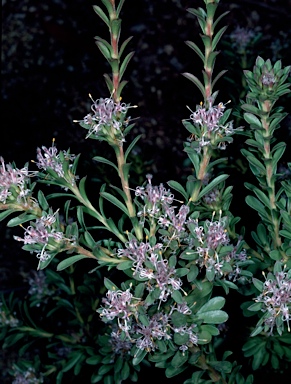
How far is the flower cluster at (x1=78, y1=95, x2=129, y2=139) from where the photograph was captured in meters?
1.01

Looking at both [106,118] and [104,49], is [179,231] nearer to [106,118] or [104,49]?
[106,118]

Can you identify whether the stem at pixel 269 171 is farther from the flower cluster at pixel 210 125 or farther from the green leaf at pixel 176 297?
the green leaf at pixel 176 297

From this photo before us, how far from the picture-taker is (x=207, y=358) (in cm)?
120

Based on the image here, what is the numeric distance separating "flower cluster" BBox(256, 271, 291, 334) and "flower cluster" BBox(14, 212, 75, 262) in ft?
1.11

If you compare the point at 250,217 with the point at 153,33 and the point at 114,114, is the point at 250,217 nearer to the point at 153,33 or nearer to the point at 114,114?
the point at 114,114

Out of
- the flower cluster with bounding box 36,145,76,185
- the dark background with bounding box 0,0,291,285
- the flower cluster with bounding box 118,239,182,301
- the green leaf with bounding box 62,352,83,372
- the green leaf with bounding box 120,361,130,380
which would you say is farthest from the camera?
the dark background with bounding box 0,0,291,285

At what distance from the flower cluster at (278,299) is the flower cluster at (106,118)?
355 mm

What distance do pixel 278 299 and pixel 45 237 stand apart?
386mm

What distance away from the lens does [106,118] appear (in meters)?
1.01

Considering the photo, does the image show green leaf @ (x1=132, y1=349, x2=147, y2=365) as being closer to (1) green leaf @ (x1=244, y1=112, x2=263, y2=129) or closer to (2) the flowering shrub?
(2) the flowering shrub

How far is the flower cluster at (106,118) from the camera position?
101 centimetres

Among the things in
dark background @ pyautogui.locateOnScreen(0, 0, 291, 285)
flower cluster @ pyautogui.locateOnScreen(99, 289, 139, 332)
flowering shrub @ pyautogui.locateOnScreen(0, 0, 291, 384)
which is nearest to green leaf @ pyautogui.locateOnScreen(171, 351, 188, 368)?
flowering shrub @ pyautogui.locateOnScreen(0, 0, 291, 384)

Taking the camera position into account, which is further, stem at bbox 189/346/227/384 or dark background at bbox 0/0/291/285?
dark background at bbox 0/0/291/285

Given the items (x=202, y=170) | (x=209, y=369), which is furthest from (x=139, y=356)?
(x=202, y=170)
